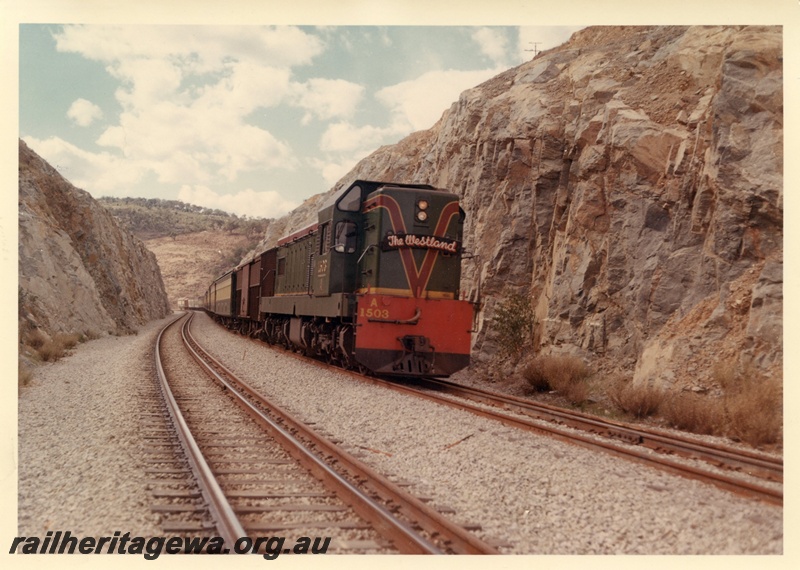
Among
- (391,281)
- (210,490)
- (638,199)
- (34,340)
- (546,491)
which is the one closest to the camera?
(210,490)

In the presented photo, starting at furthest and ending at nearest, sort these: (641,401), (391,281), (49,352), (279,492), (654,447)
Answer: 1. (49,352)
2. (391,281)
3. (641,401)
4. (654,447)
5. (279,492)

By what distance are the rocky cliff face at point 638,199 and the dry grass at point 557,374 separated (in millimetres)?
1152

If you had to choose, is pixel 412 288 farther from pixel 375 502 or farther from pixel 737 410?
pixel 375 502

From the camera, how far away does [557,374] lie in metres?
12.6

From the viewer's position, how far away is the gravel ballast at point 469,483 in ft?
15.0

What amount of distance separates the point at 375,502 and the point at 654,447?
3916 mm

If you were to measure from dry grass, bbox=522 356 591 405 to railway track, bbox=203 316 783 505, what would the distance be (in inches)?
87.6

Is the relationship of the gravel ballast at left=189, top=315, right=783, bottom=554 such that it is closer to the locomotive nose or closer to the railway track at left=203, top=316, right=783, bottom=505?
the railway track at left=203, top=316, right=783, bottom=505

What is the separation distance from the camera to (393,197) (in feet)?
40.7

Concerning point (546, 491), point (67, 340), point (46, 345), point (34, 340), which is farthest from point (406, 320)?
point (67, 340)

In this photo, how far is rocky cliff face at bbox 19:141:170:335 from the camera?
20.9 metres

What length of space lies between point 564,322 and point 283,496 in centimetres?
1146
